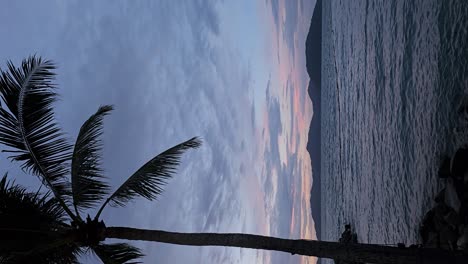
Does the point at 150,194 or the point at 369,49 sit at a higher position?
the point at 369,49

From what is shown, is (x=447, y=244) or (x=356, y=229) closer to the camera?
(x=447, y=244)

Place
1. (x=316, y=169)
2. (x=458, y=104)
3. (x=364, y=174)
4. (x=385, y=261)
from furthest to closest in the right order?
(x=316, y=169) < (x=364, y=174) < (x=458, y=104) < (x=385, y=261)

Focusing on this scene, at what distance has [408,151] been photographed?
1614 cm

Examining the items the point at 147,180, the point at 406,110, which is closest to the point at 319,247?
the point at 147,180

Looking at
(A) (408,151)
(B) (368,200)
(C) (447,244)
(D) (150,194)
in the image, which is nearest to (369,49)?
(B) (368,200)

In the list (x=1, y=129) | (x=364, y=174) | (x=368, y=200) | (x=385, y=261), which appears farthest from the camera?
(x=364, y=174)

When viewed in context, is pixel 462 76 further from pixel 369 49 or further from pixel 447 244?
pixel 369 49

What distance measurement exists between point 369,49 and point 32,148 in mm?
24019

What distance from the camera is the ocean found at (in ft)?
39.8

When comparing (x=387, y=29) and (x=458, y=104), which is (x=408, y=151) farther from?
(x=387, y=29)

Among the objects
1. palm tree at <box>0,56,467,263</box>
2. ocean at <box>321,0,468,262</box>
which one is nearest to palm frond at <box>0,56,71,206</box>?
palm tree at <box>0,56,467,263</box>

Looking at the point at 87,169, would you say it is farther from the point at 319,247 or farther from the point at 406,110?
the point at 406,110

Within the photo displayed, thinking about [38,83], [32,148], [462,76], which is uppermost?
[462,76]

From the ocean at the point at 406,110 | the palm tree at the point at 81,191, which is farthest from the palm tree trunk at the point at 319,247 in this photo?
the ocean at the point at 406,110
